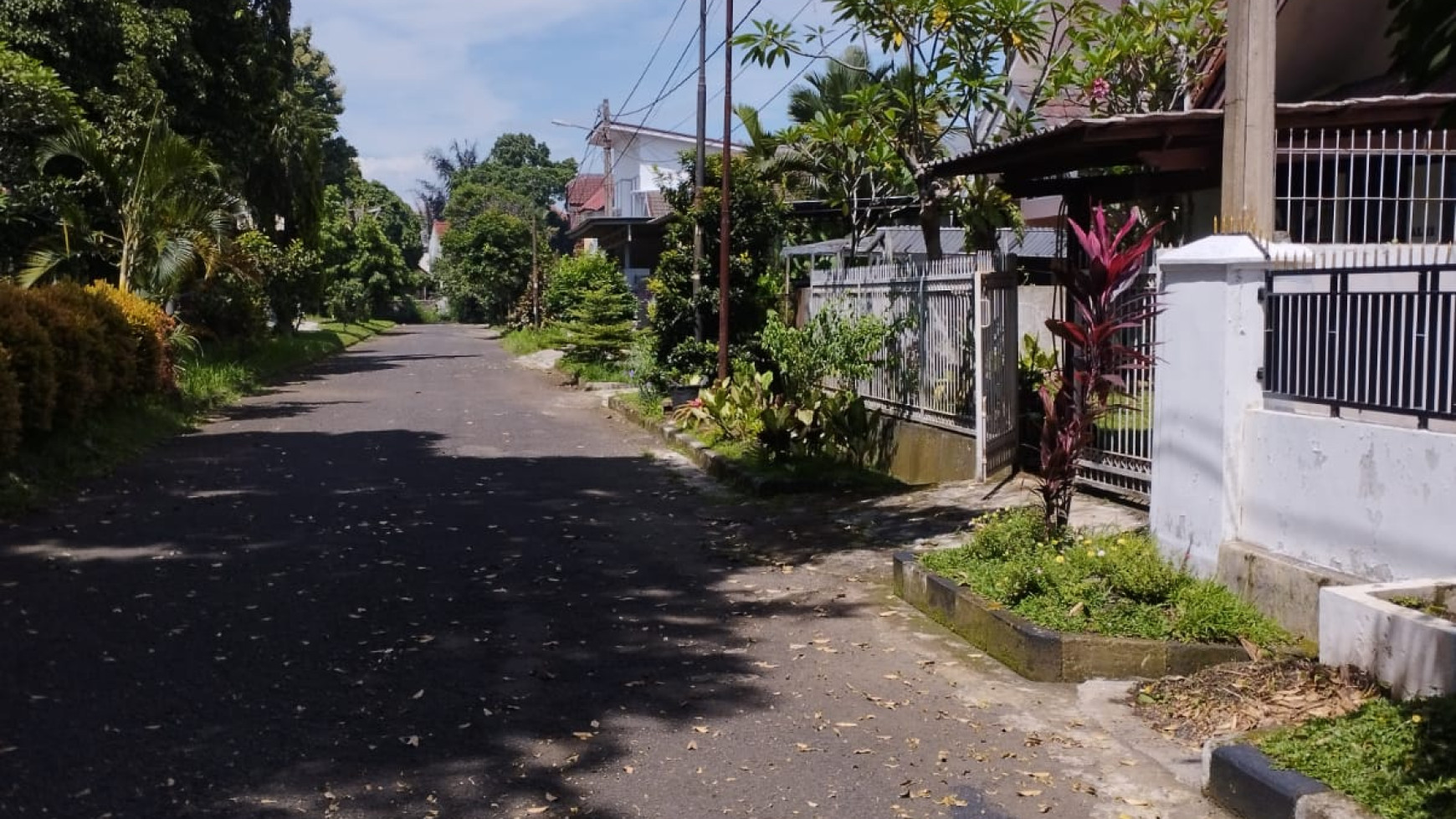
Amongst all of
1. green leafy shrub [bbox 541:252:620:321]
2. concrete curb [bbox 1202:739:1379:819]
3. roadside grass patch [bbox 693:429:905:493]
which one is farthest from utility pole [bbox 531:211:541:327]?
concrete curb [bbox 1202:739:1379:819]

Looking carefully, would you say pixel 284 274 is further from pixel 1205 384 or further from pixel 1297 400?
pixel 1297 400

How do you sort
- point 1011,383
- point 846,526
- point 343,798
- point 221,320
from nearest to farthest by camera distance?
point 343,798
point 846,526
point 1011,383
point 221,320

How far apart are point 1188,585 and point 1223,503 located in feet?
1.49

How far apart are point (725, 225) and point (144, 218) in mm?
8349

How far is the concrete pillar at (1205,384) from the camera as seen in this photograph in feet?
20.0

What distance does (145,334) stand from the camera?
1583 cm

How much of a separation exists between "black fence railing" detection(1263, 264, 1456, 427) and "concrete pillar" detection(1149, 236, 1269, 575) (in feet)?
0.39

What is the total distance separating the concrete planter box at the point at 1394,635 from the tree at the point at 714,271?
12261mm

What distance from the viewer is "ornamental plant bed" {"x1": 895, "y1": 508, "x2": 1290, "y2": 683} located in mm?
5738

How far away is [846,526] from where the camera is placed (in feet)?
32.3

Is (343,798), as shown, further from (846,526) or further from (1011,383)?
(1011,383)

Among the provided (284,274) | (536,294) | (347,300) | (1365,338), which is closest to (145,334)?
(1365,338)

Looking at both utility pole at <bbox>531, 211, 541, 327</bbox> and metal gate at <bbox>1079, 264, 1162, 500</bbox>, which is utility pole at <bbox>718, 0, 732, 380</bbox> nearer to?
metal gate at <bbox>1079, 264, 1162, 500</bbox>

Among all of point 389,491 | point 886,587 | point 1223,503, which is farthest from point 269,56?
point 1223,503
